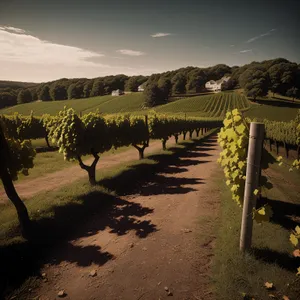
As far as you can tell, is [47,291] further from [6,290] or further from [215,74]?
[215,74]

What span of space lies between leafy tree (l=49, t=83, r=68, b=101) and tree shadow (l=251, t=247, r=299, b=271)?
418 ft

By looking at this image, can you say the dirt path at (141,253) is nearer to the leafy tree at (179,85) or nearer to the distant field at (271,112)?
the distant field at (271,112)

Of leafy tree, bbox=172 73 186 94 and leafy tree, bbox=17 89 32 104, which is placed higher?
leafy tree, bbox=172 73 186 94

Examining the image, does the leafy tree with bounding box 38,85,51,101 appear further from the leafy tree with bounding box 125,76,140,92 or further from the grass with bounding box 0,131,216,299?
the grass with bounding box 0,131,216,299

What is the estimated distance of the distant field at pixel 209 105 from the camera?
71.5m

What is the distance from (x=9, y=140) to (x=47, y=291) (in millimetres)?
5434

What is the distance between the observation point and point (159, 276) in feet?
17.6

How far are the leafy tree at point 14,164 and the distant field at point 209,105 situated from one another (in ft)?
207

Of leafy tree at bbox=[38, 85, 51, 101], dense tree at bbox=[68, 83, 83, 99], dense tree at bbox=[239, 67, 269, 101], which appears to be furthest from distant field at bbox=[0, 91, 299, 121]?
dense tree at bbox=[68, 83, 83, 99]

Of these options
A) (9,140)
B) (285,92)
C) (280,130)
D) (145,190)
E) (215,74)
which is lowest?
(145,190)

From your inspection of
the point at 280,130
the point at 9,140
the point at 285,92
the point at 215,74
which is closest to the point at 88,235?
the point at 9,140

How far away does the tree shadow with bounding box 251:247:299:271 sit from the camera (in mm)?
5273

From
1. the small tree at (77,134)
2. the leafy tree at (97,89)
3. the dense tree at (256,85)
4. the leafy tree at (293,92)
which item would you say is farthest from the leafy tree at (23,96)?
the leafy tree at (293,92)

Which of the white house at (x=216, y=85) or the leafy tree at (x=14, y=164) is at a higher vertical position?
the white house at (x=216, y=85)
